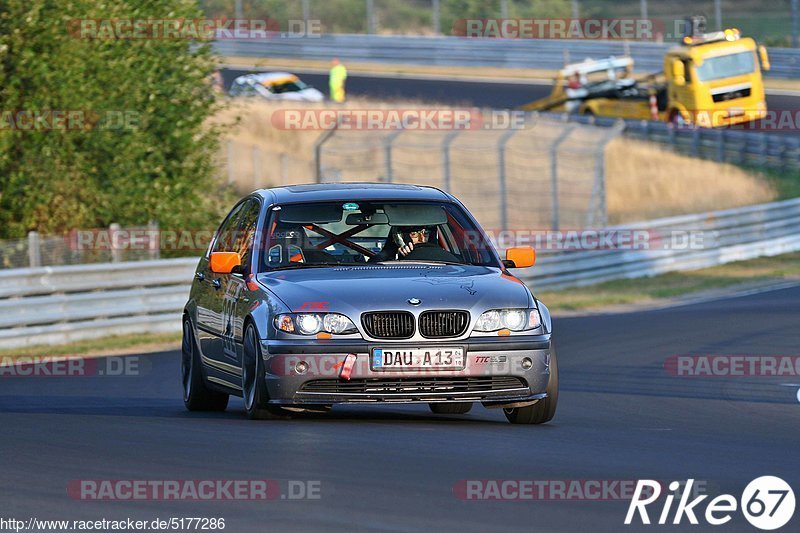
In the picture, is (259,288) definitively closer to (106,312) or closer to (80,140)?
(106,312)

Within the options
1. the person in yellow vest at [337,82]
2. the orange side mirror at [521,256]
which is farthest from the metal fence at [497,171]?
the orange side mirror at [521,256]

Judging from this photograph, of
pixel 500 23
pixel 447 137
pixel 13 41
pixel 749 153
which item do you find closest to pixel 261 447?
pixel 13 41

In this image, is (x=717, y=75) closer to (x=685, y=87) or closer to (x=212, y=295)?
(x=685, y=87)

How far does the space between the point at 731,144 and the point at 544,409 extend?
3384cm

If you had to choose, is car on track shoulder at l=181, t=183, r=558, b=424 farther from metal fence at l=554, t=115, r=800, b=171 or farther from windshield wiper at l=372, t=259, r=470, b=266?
metal fence at l=554, t=115, r=800, b=171

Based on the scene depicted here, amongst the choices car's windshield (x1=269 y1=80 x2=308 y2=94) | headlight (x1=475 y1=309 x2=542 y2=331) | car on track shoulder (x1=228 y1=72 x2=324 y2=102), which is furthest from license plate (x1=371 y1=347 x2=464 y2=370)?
car's windshield (x1=269 y1=80 x2=308 y2=94)

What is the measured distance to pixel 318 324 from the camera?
912 centimetres

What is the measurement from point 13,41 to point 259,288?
51.0 ft

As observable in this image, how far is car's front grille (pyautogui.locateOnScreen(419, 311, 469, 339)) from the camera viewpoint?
9164 millimetres

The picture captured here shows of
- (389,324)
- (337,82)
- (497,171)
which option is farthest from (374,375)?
(337,82)

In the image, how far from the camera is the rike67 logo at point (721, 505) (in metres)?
6.31

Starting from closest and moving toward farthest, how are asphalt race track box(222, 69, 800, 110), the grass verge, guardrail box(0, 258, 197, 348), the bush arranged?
guardrail box(0, 258, 197, 348) → the bush → the grass verge → asphalt race track box(222, 69, 800, 110)

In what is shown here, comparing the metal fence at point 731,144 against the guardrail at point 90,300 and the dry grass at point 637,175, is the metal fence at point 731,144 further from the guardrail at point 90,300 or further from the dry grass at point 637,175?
the guardrail at point 90,300

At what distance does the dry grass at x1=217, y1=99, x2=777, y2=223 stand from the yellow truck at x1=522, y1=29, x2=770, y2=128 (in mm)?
1286
